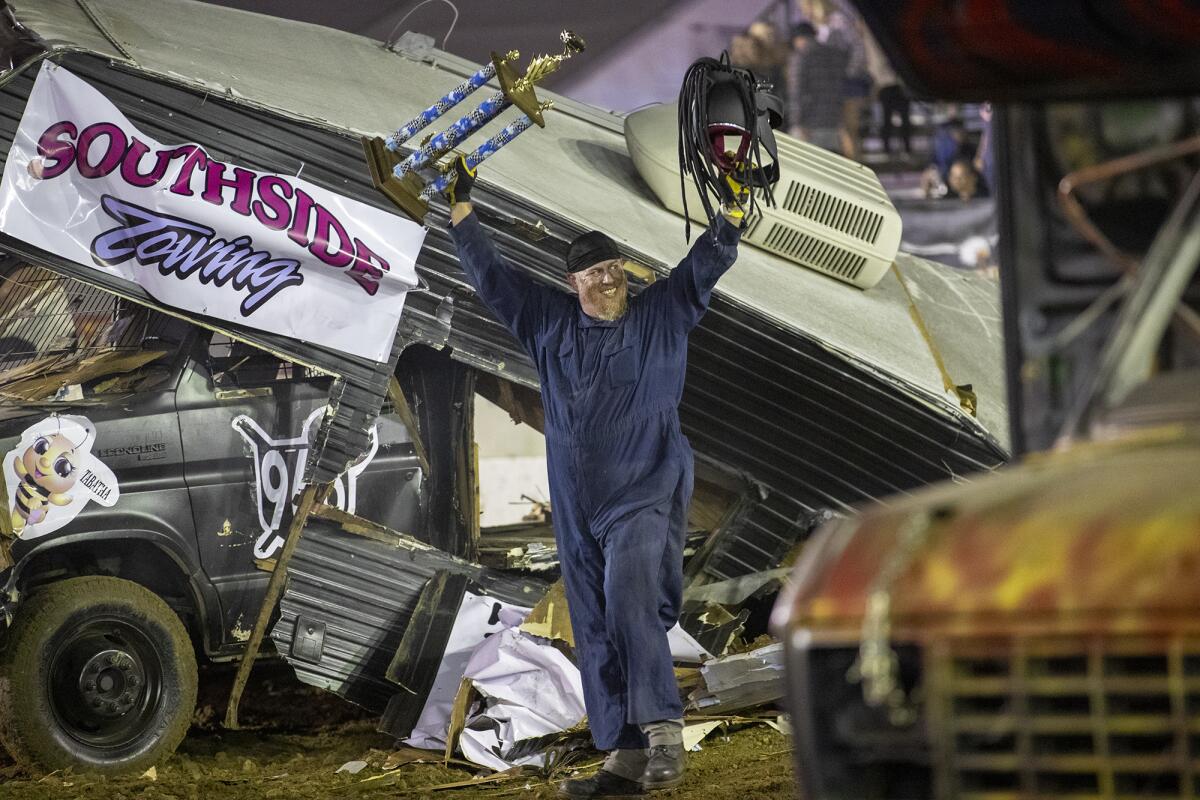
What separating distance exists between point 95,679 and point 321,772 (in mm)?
860

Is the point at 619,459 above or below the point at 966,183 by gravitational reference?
below

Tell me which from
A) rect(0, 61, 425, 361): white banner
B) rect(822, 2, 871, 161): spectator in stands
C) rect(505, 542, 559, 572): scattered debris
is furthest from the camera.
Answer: rect(822, 2, 871, 161): spectator in stands

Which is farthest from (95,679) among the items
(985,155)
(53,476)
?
(985,155)

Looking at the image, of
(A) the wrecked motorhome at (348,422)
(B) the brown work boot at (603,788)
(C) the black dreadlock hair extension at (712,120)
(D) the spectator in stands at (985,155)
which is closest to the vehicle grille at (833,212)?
(A) the wrecked motorhome at (348,422)

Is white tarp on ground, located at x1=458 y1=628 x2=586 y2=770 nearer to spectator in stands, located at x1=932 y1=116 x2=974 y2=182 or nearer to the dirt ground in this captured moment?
the dirt ground

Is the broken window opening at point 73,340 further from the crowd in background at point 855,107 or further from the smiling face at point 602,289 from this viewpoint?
the crowd in background at point 855,107

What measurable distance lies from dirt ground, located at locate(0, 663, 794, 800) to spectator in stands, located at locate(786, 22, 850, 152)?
12.2 feet

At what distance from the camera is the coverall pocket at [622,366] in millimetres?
4125

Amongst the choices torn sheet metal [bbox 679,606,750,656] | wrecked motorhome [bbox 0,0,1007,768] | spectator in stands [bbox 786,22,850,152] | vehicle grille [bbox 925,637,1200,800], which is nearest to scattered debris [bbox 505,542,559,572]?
wrecked motorhome [bbox 0,0,1007,768]

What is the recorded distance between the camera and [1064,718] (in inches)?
60.3

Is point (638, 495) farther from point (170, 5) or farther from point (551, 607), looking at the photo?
point (170, 5)

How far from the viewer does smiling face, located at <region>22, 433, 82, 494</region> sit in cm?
465

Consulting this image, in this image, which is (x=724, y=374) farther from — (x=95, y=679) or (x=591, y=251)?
(x=95, y=679)

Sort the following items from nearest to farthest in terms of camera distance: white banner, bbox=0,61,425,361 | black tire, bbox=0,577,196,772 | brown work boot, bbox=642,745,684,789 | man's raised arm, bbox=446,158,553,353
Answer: brown work boot, bbox=642,745,684,789, man's raised arm, bbox=446,158,553,353, black tire, bbox=0,577,196,772, white banner, bbox=0,61,425,361
